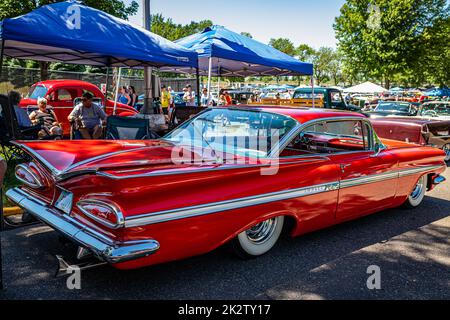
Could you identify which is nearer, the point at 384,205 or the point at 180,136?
the point at 180,136

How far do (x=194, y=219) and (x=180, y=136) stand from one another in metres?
1.58

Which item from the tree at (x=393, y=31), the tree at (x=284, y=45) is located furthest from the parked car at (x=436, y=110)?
the tree at (x=284, y=45)

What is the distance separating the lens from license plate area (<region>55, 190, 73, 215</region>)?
2691mm

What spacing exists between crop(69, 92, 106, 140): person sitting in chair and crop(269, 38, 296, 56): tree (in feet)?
253

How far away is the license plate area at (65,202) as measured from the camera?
2.69 metres

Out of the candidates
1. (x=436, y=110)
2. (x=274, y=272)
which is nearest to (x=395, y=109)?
(x=436, y=110)

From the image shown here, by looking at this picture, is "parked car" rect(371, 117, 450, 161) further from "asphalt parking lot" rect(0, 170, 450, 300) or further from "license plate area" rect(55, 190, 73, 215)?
"license plate area" rect(55, 190, 73, 215)

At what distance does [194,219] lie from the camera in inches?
101

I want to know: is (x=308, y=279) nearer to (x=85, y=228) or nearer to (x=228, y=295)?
(x=228, y=295)

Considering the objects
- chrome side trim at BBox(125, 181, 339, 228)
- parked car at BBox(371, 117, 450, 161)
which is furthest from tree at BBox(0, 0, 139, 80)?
chrome side trim at BBox(125, 181, 339, 228)

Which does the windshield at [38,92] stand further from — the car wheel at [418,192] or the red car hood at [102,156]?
the car wheel at [418,192]

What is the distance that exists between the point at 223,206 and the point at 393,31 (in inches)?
960

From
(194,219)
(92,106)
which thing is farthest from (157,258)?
(92,106)

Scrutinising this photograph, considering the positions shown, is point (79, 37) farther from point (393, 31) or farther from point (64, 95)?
point (393, 31)
